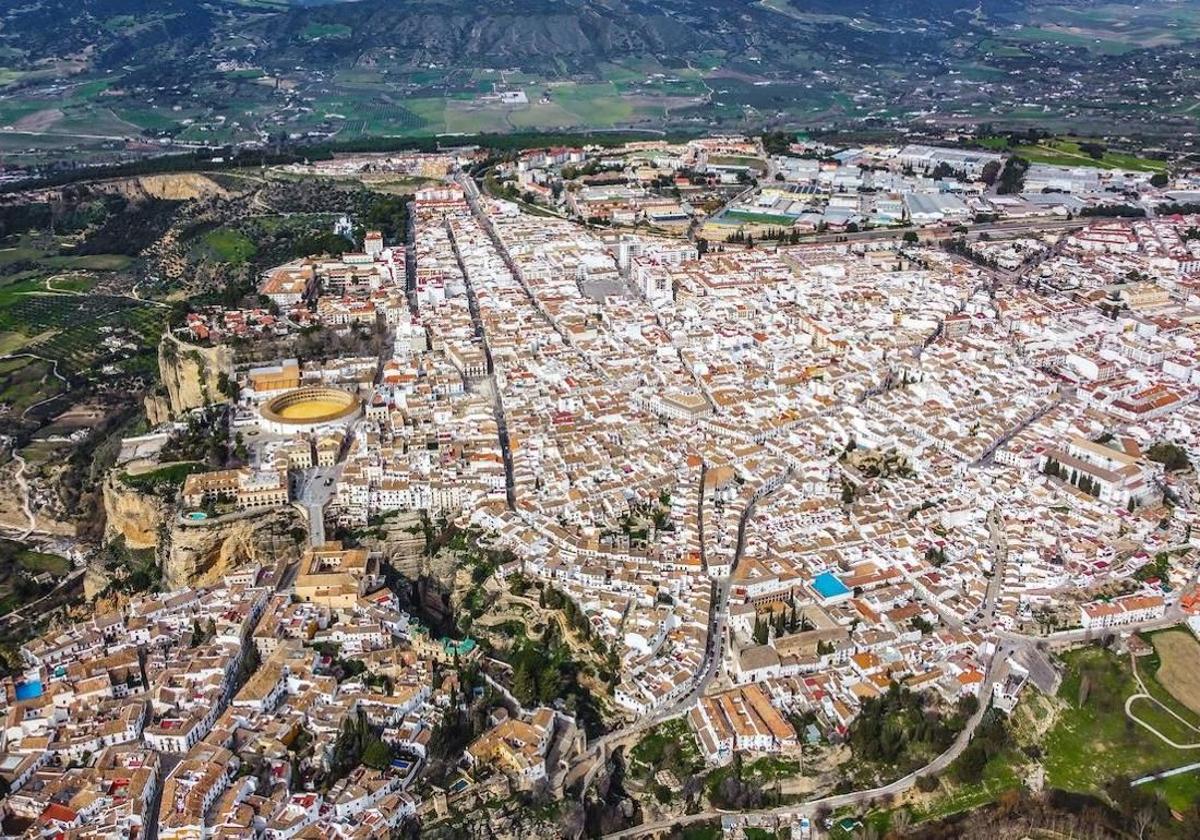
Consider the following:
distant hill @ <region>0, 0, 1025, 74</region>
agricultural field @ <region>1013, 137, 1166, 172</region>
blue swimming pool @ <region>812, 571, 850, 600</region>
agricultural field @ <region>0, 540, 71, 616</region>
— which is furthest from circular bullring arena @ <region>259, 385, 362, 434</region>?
distant hill @ <region>0, 0, 1025, 74</region>

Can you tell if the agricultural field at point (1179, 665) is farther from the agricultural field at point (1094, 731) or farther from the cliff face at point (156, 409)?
the cliff face at point (156, 409)

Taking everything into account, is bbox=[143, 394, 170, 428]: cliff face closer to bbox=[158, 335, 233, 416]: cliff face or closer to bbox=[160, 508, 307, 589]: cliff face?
bbox=[158, 335, 233, 416]: cliff face

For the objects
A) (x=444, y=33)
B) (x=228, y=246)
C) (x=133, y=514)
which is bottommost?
(x=133, y=514)

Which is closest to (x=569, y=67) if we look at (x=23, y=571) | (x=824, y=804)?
(x=23, y=571)

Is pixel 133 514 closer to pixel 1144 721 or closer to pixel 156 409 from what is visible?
pixel 156 409

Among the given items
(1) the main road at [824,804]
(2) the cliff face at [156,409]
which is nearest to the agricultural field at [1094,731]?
(1) the main road at [824,804]

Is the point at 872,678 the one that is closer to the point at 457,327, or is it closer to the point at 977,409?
the point at 977,409

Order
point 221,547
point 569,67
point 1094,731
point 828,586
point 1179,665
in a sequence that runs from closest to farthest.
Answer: point 1094,731 → point 1179,665 → point 828,586 → point 221,547 → point 569,67
